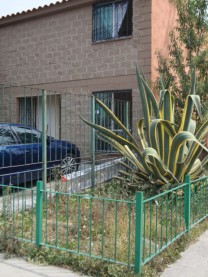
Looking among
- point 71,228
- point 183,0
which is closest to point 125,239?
point 71,228

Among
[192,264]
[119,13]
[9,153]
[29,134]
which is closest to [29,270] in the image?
[192,264]

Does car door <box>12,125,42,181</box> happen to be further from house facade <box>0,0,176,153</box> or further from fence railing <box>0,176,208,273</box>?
house facade <box>0,0,176,153</box>

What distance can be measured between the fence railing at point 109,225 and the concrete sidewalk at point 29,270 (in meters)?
0.25

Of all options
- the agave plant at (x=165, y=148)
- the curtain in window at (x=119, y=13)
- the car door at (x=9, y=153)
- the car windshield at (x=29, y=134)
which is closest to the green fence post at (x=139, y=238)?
the agave plant at (x=165, y=148)

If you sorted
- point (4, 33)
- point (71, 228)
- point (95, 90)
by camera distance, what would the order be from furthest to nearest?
Answer: point (4, 33)
point (95, 90)
point (71, 228)

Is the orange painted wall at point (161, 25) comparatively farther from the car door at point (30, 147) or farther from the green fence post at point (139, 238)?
the green fence post at point (139, 238)

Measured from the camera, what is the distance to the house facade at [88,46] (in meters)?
9.79

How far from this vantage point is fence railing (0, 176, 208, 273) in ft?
12.0

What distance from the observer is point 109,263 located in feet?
11.7

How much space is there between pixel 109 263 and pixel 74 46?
8438 millimetres

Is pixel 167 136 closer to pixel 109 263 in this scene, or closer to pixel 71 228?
pixel 71 228

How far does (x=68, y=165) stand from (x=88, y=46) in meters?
4.90

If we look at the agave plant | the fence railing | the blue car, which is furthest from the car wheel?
the fence railing

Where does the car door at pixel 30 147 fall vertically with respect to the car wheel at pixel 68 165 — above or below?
above
